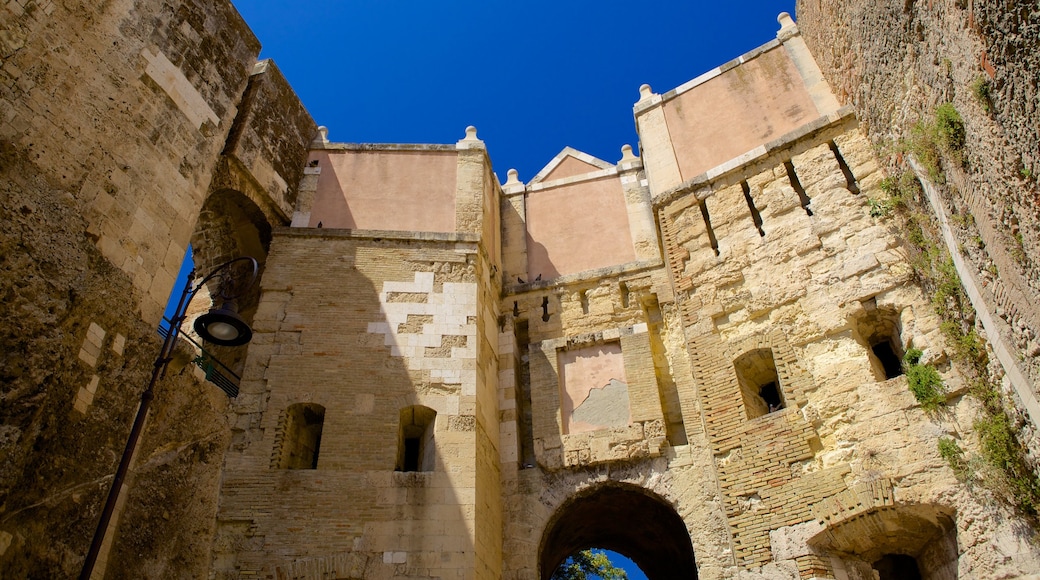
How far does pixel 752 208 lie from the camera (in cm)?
1043

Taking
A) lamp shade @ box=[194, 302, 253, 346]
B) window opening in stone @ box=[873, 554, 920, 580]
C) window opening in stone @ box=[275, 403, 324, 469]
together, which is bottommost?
window opening in stone @ box=[873, 554, 920, 580]

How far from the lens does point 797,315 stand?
30.0ft

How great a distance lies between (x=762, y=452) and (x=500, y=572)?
11.8 ft

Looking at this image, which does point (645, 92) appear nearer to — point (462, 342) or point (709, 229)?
point (709, 229)

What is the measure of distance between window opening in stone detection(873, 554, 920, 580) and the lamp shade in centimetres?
744

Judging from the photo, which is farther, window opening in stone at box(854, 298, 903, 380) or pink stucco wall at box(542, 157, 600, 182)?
pink stucco wall at box(542, 157, 600, 182)

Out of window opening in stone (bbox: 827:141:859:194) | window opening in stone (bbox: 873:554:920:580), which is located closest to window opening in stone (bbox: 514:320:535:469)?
window opening in stone (bbox: 873:554:920:580)

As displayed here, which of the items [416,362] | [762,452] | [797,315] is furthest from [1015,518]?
[416,362]

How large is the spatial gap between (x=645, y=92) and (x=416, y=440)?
23.2 feet

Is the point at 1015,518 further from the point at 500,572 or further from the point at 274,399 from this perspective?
the point at 274,399

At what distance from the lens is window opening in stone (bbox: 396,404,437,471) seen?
9.21 meters

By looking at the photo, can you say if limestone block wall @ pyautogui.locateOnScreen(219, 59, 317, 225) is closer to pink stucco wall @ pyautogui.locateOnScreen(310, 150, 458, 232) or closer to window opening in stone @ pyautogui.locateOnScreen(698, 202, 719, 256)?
pink stucco wall @ pyautogui.locateOnScreen(310, 150, 458, 232)

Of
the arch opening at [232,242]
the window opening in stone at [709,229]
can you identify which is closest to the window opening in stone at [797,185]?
the window opening in stone at [709,229]

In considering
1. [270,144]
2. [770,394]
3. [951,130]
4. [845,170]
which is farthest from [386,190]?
[951,130]
